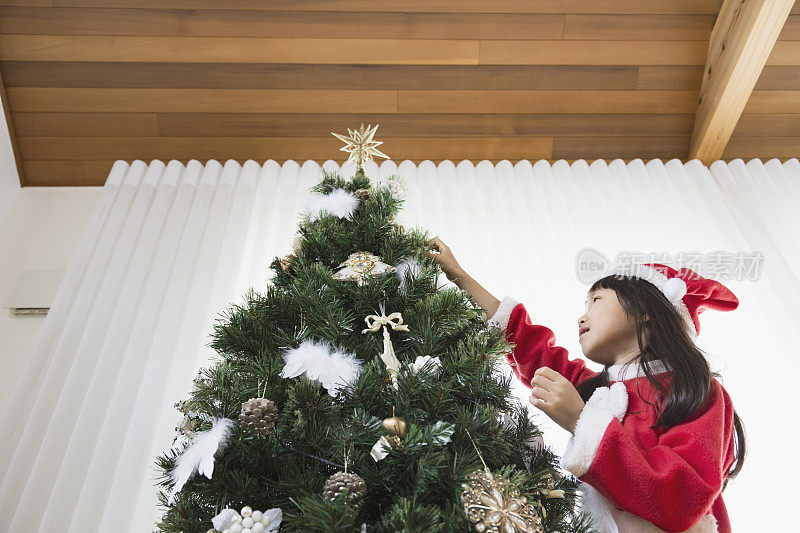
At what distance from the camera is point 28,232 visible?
2055 millimetres

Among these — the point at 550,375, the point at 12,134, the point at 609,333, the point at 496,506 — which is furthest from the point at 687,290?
the point at 12,134

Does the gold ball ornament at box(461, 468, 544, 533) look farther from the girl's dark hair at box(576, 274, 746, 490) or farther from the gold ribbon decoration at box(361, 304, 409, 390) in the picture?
the girl's dark hair at box(576, 274, 746, 490)

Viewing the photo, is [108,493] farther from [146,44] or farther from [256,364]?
[146,44]

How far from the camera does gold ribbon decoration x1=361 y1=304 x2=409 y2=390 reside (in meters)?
0.79

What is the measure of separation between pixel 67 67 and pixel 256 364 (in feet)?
5.86

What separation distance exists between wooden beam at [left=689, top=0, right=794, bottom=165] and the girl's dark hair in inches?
46.7

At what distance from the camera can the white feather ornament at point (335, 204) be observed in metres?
1.08

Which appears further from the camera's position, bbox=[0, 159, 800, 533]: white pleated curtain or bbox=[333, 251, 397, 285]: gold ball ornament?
bbox=[0, 159, 800, 533]: white pleated curtain

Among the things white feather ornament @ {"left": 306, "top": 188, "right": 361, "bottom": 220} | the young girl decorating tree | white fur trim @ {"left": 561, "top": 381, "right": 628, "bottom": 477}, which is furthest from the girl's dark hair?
white feather ornament @ {"left": 306, "top": 188, "right": 361, "bottom": 220}

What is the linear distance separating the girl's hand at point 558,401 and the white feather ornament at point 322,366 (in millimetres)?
310

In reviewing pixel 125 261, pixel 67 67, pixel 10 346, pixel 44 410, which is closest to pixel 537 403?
pixel 44 410

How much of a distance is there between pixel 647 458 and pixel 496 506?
36cm

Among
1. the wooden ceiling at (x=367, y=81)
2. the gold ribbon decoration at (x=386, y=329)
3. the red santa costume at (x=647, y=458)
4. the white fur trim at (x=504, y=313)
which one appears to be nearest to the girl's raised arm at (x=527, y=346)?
the white fur trim at (x=504, y=313)

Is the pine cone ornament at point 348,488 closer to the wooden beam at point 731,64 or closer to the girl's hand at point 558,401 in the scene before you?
the girl's hand at point 558,401
